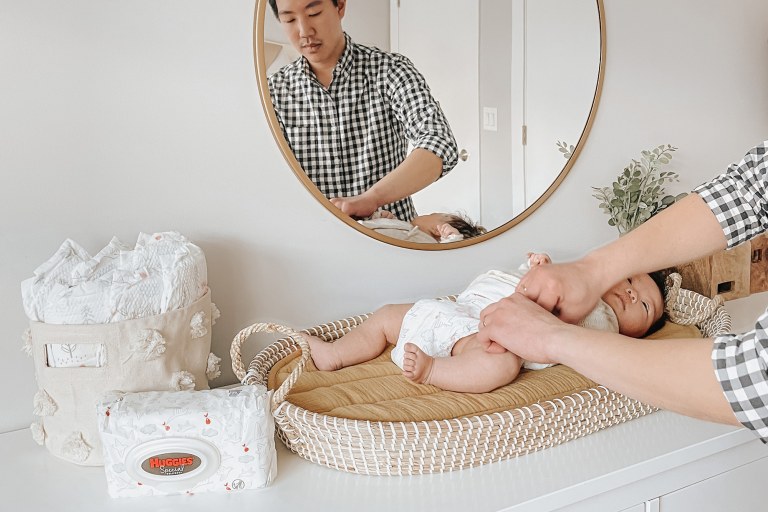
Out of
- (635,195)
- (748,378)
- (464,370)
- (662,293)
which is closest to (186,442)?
(464,370)

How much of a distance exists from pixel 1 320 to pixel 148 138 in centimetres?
45

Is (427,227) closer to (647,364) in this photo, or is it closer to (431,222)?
(431,222)

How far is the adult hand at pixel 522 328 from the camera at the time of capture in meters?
1.15

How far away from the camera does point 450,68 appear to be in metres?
1.69

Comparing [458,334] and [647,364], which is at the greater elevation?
[647,364]

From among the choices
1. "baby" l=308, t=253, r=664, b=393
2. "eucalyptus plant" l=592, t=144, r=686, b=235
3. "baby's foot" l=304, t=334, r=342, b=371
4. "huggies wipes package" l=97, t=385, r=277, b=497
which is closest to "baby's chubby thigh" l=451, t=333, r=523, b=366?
"baby" l=308, t=253, r=664, b=393

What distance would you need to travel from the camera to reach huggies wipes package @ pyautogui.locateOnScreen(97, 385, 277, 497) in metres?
1.07

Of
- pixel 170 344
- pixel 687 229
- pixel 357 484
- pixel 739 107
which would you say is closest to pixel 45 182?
pixel 170 344

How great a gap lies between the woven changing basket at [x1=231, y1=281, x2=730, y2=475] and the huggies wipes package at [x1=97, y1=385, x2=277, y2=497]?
0.30 feet

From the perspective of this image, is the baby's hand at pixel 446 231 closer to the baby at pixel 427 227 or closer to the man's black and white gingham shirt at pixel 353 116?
the baby at pixel 427 227

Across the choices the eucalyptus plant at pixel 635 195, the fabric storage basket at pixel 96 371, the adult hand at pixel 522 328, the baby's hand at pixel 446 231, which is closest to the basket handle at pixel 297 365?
the fabric storage basket at pixel 96 371

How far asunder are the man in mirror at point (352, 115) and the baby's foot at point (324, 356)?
1.02 ft

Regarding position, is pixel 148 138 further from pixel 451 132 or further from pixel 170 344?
pixel 451 132

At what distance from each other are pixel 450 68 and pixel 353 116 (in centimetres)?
28
